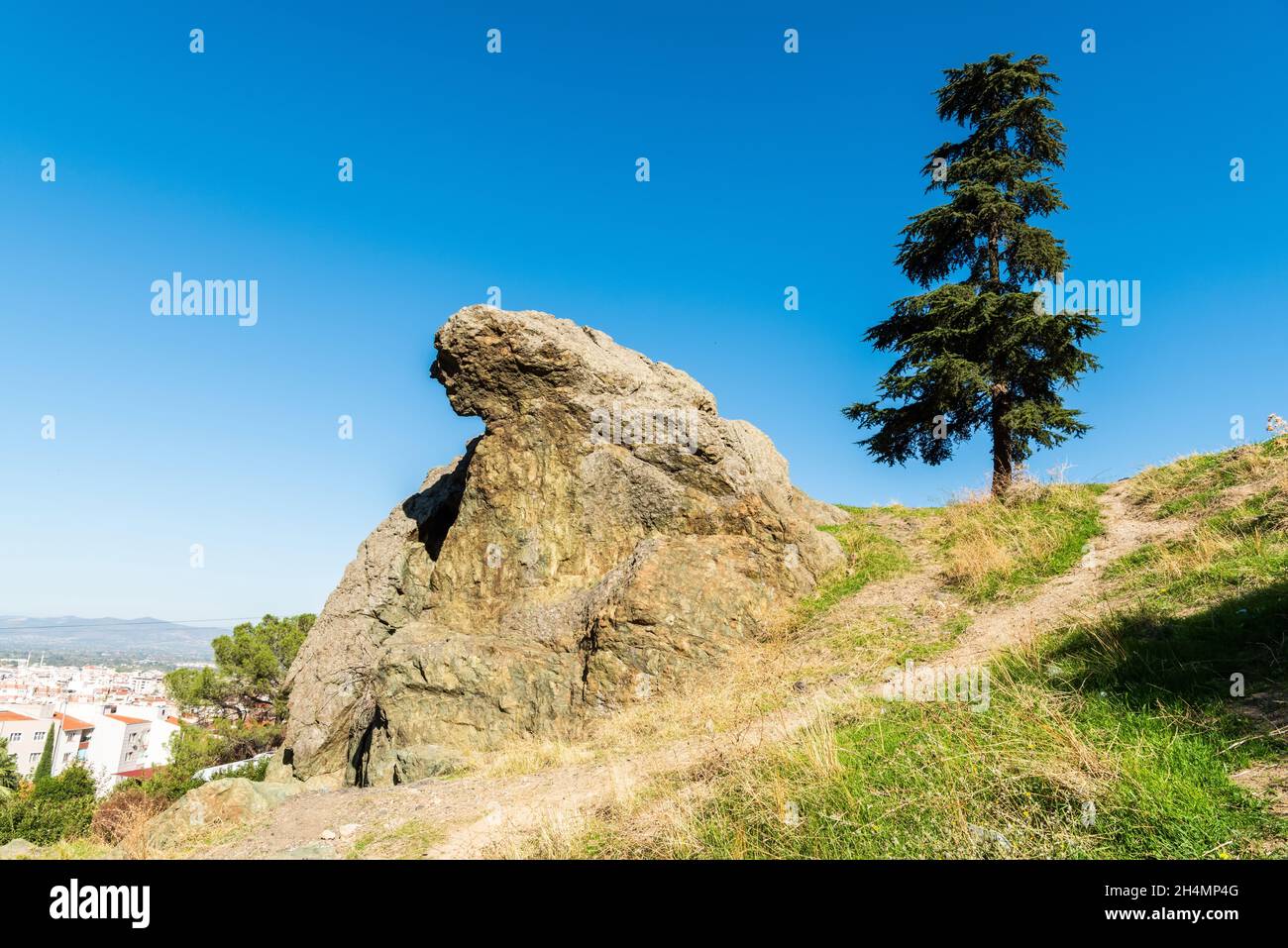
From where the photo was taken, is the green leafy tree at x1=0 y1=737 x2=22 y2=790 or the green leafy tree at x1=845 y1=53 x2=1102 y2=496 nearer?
the green leafy tree at x1=845 y1=53 x2=1102 y2=496

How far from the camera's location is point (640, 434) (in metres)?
15.3

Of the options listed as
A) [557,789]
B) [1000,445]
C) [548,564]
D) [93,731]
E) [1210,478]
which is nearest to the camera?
[557,789]

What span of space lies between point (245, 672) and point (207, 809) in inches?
1135

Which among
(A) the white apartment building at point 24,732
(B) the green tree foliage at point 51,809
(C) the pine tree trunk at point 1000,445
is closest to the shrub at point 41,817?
(B) the green tree foliage at point 51,809

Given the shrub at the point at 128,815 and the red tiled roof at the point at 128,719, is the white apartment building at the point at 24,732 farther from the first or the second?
the shrub at the point at 128,815

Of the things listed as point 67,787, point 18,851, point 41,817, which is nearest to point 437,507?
point 18,851

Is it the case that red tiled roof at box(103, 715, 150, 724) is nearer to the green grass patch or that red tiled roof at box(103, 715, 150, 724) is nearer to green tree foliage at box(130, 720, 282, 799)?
green tree foliage at box(130, 720, 282, 799)

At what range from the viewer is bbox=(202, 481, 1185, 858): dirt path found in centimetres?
674

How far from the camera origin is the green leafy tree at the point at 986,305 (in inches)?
639

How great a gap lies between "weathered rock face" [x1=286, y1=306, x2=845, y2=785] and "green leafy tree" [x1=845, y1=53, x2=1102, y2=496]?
199 inches

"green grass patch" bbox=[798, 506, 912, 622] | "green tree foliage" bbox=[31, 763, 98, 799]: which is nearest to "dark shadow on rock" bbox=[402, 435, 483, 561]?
"green grass patch" bbox=[798, 506, 912, 622]

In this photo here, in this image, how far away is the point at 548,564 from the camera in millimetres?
14719

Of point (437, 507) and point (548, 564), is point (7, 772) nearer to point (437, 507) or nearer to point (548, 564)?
point (437, 507)
